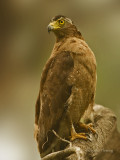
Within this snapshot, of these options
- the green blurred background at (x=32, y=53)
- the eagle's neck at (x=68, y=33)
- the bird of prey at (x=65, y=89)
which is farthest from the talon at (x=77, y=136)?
the eagle's neck at (x=68, y=33)

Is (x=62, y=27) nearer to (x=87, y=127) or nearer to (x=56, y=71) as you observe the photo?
(x=56, y=71)

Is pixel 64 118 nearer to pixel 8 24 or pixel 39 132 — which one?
pixel 39 132

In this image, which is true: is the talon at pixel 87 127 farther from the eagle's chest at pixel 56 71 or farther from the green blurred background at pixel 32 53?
the eagle's chest at pixel 56 71

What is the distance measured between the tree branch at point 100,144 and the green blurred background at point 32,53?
12 cm

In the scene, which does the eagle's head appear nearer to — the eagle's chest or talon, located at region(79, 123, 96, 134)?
the eagle's chest

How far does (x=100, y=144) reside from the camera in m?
1.61

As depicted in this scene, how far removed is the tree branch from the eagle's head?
23.9 inches

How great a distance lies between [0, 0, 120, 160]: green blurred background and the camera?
5.89 ft

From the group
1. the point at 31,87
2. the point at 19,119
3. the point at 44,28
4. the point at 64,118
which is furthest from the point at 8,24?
the point at 64,118

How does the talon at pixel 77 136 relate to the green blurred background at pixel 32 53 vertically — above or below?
below

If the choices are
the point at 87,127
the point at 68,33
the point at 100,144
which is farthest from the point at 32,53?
the point at 100,144

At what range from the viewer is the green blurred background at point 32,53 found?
179 centimetres

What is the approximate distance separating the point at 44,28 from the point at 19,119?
69 centimetres

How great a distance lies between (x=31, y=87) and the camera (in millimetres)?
1868
